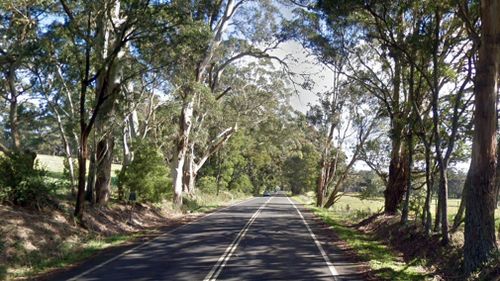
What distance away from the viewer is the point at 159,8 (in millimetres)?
16391

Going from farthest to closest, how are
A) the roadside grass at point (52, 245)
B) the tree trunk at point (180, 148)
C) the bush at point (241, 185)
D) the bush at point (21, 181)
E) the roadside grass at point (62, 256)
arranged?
the bush at point (241, 185) < the tree trunk at point (180, 148) < the bush at point (21, 181) < the roadside grass at point (52, 245) < the roadside grass at point (62, 256)

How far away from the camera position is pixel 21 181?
1593 centimetres

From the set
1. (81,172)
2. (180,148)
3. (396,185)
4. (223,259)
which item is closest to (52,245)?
(81,172)

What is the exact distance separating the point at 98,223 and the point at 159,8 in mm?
8293

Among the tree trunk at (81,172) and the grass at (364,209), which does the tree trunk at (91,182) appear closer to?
the tree trunk at (81,172)

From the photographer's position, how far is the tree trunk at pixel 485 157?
397 inches

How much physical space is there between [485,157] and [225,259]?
669cm

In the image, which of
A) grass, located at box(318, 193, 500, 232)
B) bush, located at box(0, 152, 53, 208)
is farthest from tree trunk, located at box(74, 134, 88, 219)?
grass, located at box(318, 193, 500, 232)

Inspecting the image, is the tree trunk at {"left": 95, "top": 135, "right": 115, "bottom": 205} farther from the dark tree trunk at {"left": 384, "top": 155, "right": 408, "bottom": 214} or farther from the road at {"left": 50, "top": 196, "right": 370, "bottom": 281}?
the dark tree trunk at {"left": 384, "top": 155, "right": 408, "bottom": 214}

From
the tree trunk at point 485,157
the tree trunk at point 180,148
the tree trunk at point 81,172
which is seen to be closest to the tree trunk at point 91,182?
the tree trunk at point 81,172

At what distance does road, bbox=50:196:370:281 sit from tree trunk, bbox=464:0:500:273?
254 cm

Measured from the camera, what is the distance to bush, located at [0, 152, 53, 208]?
51.6ft

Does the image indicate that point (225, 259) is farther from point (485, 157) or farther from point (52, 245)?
point (485, 157)

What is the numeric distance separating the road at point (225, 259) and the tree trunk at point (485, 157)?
8.33 feet
